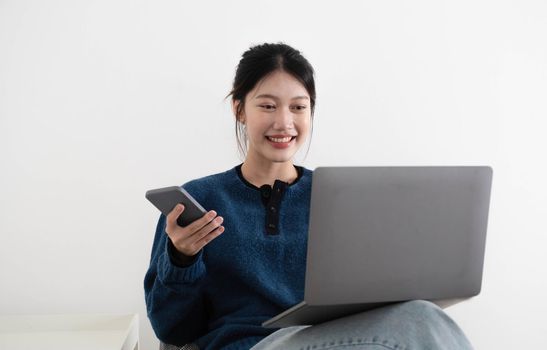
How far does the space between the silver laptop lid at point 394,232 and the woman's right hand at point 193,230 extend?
245 mm

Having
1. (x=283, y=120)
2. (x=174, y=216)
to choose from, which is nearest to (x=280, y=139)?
(x=283, y=120)

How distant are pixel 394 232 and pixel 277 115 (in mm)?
549

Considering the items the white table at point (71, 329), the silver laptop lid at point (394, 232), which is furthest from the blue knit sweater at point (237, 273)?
the white table at point (71, 329)

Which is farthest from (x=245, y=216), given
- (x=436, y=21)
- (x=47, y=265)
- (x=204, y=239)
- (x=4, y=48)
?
(x=436, y=21)

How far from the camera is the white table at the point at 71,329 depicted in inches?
70.4

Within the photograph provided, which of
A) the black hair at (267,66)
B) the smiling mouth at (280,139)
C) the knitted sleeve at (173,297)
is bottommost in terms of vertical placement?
the knitted sleeve at (173,297)

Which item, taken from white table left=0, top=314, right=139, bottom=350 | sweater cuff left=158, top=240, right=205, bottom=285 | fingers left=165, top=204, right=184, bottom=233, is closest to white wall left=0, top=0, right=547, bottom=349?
white table left=0, top=314, right=139, bottom=350

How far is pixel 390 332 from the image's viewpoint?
941 mm

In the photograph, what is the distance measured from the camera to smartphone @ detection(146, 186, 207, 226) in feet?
3.27

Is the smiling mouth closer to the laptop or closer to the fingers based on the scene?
the fingers

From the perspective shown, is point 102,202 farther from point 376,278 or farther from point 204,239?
point 376,278

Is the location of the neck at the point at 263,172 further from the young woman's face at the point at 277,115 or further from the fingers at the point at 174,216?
the fingers at the point at 174,216

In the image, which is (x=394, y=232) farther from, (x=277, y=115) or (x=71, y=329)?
(x=71, y=329)

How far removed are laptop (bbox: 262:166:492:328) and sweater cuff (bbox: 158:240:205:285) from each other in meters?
0.25
